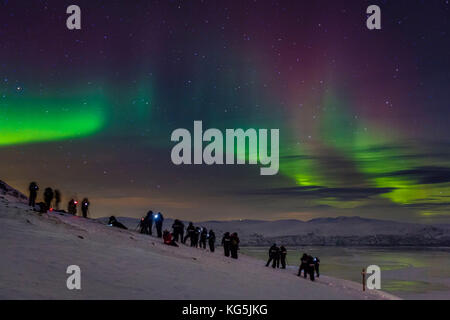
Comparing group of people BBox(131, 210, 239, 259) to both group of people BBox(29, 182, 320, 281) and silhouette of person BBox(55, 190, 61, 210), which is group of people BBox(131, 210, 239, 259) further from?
silhouette of person BBox(55, 190, 61, 210)

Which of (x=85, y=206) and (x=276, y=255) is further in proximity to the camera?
(x=85, y=206)

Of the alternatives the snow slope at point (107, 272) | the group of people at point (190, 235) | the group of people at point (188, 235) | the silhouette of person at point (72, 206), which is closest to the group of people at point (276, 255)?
the group of people at point (190, 235)

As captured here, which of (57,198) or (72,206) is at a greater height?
(57,198)

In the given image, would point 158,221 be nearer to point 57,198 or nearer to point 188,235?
point 188,235

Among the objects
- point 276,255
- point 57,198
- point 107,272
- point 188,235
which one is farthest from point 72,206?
point 107,272

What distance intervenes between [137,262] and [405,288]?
74.3 feet

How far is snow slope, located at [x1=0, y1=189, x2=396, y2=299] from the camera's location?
13.9 meters

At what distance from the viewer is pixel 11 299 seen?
11.6 metres

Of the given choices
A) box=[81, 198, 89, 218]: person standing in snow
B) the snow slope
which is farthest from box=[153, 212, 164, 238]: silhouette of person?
the snow slope

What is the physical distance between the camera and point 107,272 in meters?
16.6

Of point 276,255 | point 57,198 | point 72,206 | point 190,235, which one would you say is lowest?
point 276,255

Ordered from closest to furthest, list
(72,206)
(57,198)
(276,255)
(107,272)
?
(107,272), (276,255), (57,198), (72,206)

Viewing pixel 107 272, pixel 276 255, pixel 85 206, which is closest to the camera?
pixel 107 272
